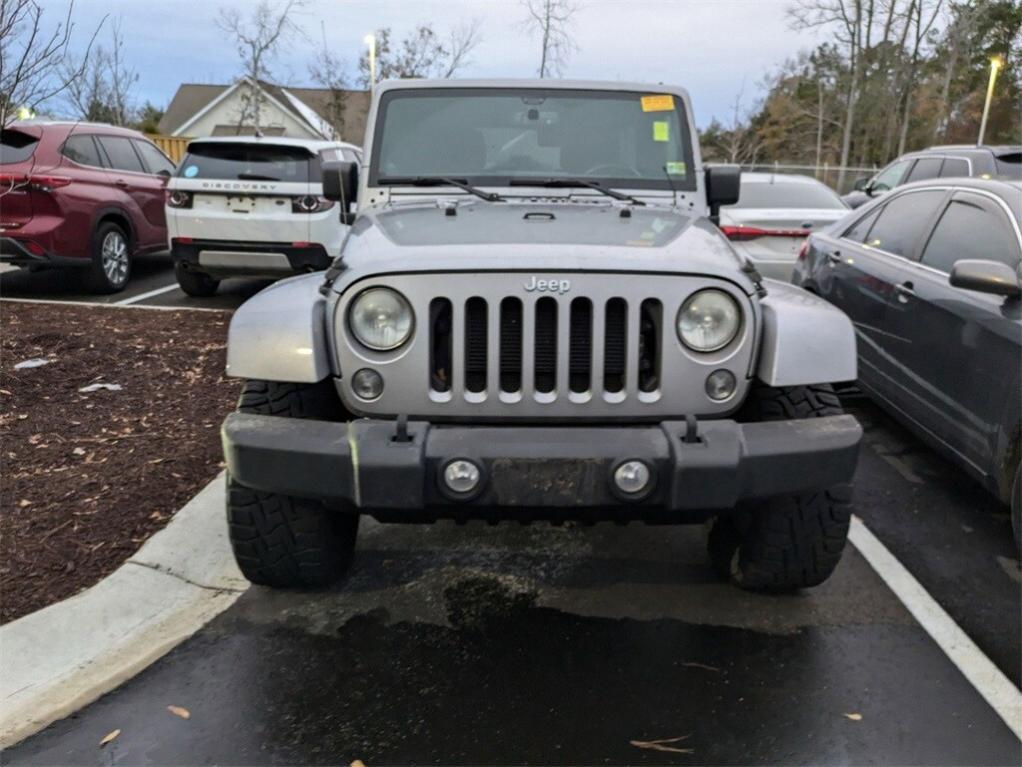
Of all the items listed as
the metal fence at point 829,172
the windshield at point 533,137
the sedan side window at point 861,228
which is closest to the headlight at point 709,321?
the windshield at point 533,137

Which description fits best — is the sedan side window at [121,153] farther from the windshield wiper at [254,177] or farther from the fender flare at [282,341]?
the fender flare at [282,341]

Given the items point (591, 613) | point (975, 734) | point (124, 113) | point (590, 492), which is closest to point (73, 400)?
point (591, 613)

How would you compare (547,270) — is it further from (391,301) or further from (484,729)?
(484,729)

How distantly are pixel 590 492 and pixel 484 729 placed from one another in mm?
817

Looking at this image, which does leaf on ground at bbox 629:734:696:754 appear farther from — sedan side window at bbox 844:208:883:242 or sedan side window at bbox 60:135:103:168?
→ sedan side window at bbox 60:135:103:168

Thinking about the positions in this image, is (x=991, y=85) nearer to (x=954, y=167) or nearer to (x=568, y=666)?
(x=954, y=167)

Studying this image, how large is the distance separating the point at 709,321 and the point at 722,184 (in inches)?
61.6

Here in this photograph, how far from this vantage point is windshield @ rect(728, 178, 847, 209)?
8.41m

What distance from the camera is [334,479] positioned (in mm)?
2504

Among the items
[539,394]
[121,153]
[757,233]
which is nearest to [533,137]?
[539,394]

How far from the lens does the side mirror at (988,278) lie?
353 centimetres

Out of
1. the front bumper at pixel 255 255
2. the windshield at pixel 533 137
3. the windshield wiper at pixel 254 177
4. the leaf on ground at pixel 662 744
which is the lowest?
the leaf on ground at pixel 662 744

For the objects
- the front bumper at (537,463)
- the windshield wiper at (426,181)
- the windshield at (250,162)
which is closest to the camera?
the front bumper at (537,463)

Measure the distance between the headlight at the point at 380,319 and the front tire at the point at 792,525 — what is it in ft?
4.00
